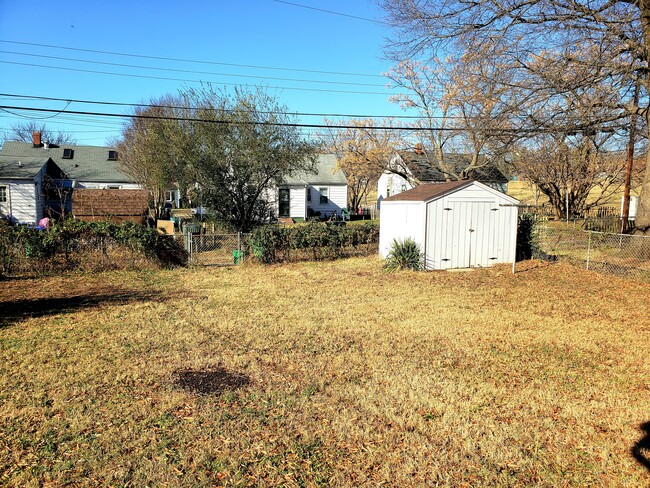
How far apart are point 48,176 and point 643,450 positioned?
101ft

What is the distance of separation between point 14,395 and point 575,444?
17.9 ft

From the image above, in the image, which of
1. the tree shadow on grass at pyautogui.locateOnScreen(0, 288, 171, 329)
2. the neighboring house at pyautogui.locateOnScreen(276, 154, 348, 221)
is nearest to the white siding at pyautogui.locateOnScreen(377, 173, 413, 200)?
the neighboring house at pyautogui.locateOnScreen(276, 154, 348, 221)

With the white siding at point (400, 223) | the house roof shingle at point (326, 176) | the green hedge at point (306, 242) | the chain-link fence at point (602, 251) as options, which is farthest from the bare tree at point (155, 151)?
the chain-link fence at point (602, 251)

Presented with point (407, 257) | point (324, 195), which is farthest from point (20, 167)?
point (407, 257)

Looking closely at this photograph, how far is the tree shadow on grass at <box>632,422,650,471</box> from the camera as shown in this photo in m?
3.53

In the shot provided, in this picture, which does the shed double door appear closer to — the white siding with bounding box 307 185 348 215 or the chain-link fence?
the chain-link fence

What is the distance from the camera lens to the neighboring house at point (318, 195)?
1273 inches

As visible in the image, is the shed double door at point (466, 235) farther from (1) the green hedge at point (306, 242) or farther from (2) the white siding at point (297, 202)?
(2) the white siding at point (297, 202)

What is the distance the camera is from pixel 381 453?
12.0 ft

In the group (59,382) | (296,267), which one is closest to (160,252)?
(296,267)

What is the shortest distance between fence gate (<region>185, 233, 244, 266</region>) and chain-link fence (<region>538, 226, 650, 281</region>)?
10.2 meters

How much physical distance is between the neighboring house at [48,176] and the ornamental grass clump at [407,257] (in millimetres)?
15973

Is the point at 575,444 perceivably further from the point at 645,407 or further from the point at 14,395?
the point at 14,395

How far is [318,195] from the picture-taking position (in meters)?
34.7
